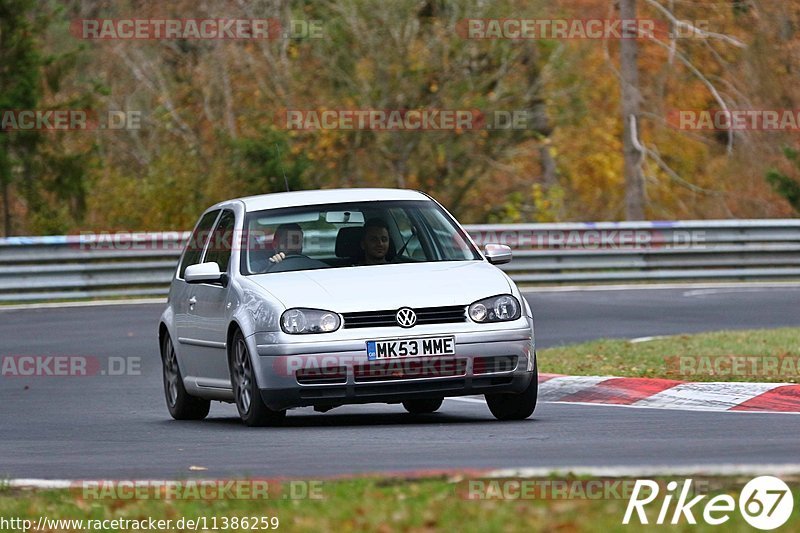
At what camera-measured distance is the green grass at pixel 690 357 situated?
46.8 feet

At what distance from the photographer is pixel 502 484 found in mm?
7234

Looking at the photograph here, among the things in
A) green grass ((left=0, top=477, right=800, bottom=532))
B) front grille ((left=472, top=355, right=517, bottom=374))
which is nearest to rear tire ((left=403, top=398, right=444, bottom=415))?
front grille ((left=472, top=355, right=517, bottom=374))

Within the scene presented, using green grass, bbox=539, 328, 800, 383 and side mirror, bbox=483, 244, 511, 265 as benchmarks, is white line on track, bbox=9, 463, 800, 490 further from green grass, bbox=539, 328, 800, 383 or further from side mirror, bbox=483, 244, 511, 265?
green grass, bbox=539, 328, 800, 383

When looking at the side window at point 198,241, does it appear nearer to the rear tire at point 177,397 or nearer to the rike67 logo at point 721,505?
the rear tire at point 177,397

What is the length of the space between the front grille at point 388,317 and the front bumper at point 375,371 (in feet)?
0.30

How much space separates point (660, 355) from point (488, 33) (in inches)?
809

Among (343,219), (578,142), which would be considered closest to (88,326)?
(343,219)

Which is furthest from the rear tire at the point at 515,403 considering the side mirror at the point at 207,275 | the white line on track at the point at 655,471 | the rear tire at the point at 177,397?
the white line on track at the point at 655,471

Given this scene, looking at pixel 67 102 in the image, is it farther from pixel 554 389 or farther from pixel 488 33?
pixel 554 389

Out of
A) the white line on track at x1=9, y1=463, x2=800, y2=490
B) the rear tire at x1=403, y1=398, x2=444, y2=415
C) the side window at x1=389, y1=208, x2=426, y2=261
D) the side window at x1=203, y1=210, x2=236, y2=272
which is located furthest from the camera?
the rear tire at x1=403, y1=398, x2=444, y2=415

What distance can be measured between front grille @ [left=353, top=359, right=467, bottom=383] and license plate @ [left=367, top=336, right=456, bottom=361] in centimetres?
4

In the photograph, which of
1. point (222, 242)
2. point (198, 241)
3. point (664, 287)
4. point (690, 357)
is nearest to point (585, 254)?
point (664, 287)

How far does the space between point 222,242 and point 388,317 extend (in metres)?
2.18

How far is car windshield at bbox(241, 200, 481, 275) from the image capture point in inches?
470
